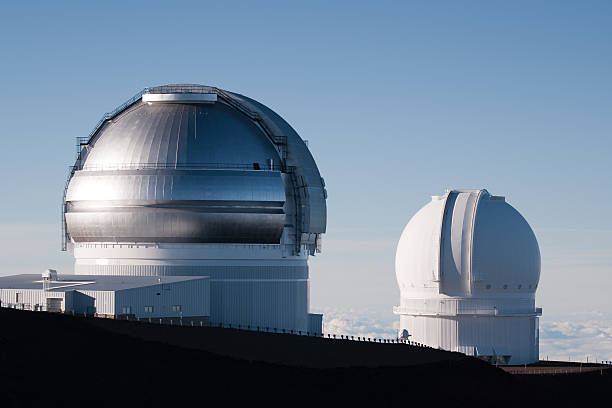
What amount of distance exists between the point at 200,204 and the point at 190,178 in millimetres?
1268

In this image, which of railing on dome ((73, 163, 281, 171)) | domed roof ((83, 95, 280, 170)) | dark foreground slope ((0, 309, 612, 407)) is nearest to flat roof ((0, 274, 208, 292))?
railing on dome ((73, 163, 281, 171))

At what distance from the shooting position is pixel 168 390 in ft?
122

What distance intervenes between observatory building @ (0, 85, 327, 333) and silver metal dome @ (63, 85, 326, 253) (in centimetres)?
5

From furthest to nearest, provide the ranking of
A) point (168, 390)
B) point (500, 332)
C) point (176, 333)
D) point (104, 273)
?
point (500, 332) < point (104, 273) < point (176, 333) < point (168, 390)

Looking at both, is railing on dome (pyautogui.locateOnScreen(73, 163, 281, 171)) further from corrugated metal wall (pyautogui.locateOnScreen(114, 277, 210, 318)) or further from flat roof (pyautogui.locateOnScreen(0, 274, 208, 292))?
corrugated metal wall (pyautogui.locateOnScreen(114, 277, 210, 318))

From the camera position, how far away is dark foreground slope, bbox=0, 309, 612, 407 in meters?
35.8

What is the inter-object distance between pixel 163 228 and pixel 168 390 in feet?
60.5

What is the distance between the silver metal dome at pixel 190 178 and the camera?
180 ft

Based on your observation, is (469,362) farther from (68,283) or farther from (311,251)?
(68,283)

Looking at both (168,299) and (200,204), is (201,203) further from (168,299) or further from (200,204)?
(168,299)

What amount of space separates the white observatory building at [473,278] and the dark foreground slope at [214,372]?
26.9ft

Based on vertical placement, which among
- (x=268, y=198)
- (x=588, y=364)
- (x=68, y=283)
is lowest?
(x=588, y=364)

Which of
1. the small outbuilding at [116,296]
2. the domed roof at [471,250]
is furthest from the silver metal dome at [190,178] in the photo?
the domed roof at [471,250]

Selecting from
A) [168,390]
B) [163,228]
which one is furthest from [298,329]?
[168,390]
